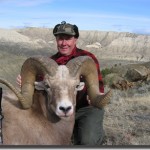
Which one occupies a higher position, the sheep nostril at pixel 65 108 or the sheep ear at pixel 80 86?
the sheep ear at pixel 80 86

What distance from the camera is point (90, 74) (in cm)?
724

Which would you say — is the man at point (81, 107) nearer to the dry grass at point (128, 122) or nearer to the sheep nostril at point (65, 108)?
the sheep nostril at point (65, 108)

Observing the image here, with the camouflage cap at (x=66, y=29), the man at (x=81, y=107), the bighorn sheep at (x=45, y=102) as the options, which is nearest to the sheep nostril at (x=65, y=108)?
the bighorn sheep at (x=45, y=102)

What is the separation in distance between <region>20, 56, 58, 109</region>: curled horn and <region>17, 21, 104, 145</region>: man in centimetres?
48

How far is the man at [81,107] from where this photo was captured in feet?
24.6

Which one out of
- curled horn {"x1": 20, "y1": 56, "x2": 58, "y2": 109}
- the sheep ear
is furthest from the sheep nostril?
the sheep ear

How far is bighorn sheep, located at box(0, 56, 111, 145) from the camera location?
6523 millimetres

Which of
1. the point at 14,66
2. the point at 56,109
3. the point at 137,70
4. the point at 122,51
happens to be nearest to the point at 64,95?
the point at 56,109

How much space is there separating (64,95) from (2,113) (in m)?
0.99

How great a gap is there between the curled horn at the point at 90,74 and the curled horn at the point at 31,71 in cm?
29

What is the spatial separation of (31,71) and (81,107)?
125 centimetres

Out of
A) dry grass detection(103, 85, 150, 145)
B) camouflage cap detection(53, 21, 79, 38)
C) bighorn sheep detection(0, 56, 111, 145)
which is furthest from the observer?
dry grass detection(103, 85, 150, 145)

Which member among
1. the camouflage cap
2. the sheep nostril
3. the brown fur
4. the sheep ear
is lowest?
the brown fur

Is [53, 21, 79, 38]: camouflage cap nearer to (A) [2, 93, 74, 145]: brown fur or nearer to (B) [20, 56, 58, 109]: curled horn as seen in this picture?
(B) [20, 56, 58, 109]: curled horn
